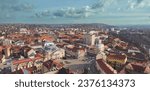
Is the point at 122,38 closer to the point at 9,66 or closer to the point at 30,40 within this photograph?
the point at 30,40

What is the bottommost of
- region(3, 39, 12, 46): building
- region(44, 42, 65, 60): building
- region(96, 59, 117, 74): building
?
region(96, 59, 117, 74): building

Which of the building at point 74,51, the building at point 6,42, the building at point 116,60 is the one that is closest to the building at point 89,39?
the building at point 74,51

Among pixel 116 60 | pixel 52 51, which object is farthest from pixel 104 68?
pixel 52 51

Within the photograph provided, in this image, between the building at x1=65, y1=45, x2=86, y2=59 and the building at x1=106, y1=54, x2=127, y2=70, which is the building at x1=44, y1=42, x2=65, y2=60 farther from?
the building at x1=106, y1=54, x2=127, y2=70

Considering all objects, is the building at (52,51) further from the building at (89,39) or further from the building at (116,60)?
the building at (116,60)

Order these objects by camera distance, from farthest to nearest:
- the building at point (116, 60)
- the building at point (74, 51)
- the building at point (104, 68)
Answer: the building at point (74, 51) < the building at point (116, 60) < the building at point (104, 68)

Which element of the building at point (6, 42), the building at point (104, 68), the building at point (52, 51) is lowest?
the building at point (104, 68)

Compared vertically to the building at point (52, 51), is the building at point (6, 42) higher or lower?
higher

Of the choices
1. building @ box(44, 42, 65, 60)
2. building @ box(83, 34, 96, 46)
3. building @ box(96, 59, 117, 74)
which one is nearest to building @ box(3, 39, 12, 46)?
building @ box(44, 42, 65, 60)

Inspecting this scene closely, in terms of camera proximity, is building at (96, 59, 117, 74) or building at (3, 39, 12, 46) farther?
building at (3, 39, 12, 46)

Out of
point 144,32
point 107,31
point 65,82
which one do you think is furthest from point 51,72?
point 144,32

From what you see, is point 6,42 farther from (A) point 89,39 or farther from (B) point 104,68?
(B) point 104,68

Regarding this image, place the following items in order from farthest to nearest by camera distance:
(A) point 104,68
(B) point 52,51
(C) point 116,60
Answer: (B) point 52,51 < (C) point 116,60 < (A) point 104,68
